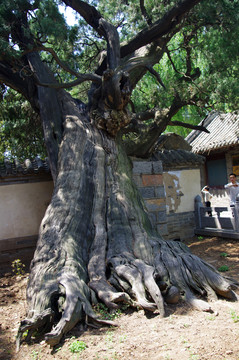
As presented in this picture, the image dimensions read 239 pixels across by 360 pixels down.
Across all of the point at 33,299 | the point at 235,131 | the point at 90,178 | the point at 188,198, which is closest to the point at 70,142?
the point at 90,178

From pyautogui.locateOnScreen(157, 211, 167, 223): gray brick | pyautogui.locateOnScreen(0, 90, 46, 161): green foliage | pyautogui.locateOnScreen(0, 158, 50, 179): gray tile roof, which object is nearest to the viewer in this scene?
pyautogui.locateOnScreen(0, 158, 50, 179): gray tile roof

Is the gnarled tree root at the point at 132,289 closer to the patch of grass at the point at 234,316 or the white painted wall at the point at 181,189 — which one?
the patch of grass at the point at 234,316

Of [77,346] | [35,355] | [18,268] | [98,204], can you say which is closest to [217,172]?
[98,204]

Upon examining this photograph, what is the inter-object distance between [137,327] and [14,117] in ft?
23.8

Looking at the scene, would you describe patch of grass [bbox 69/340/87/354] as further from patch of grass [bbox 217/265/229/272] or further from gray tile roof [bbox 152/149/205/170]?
gray tile roof [bbox 152/149/205/170]

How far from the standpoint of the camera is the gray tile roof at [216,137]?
47.4 feet

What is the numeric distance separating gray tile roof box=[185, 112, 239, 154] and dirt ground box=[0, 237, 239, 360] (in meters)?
11.6

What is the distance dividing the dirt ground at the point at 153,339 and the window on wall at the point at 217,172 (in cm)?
1315

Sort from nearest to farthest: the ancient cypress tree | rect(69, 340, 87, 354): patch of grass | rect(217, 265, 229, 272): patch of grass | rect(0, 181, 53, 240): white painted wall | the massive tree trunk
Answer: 1. rect(69, 340, 87, 354): patch of grass
2. the massive tree trunk
3. the ancient cypress tree
4. rect(217, 265, 229, 272): patch of grass
5. rect(0, 181, 53, 240): white painted wall

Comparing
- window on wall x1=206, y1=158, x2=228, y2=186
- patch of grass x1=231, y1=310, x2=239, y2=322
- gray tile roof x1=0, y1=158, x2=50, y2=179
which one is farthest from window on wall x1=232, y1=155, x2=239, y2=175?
patch of grass x1=231, y1=310, x2=239, y2=322

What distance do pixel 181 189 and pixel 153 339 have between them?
7073mm

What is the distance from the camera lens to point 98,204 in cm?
514

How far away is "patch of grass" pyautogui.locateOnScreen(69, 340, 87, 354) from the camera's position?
292 centimetres

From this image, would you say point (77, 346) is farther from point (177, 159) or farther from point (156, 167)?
point (177, 159)
